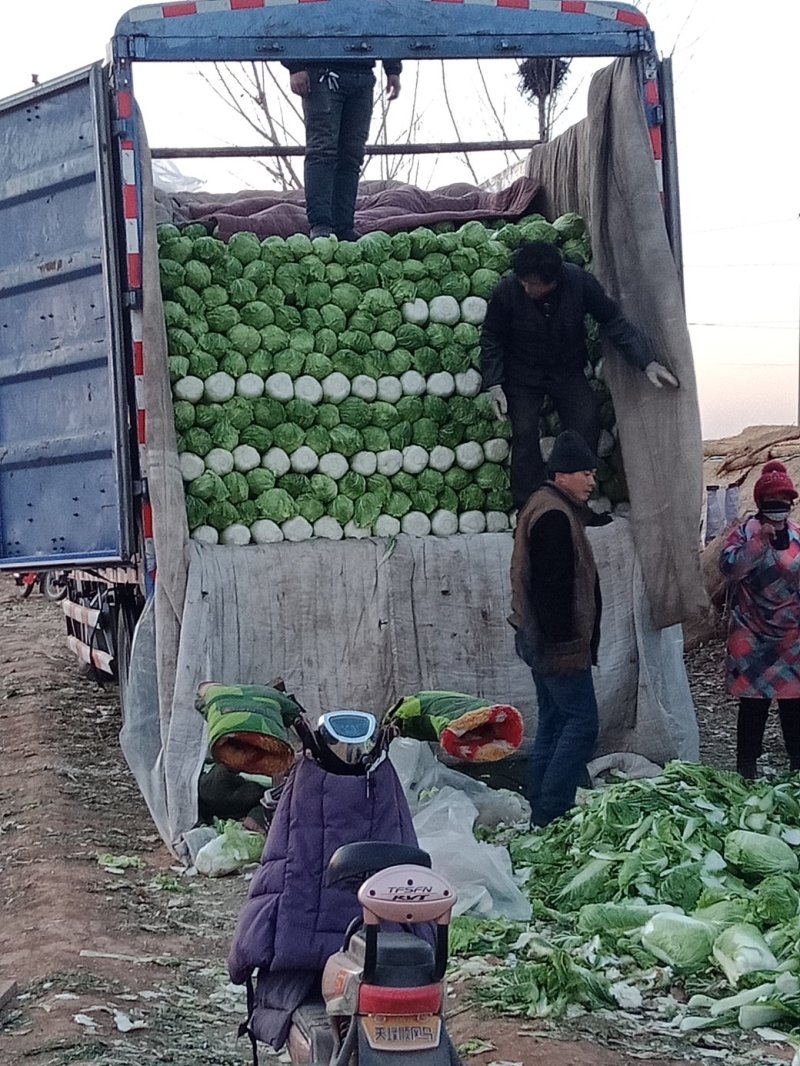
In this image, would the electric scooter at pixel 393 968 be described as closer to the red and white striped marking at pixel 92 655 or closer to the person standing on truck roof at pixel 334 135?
the person standing on truck roof at pixel 334 135

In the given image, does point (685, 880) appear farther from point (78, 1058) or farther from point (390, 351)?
point (390, 351)

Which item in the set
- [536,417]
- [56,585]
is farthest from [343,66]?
[56,585]

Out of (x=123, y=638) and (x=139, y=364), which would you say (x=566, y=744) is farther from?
(x=123, y=638)

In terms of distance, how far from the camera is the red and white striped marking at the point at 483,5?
7.22 metres

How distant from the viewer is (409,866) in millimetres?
3094

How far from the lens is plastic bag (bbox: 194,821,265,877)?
638 centimetres

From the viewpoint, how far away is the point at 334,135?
8.29m

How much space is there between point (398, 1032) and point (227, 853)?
3508mm

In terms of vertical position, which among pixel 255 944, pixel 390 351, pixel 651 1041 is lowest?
pixel 651 1041

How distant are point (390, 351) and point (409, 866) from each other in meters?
5.02

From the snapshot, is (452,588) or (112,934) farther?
(452,588)

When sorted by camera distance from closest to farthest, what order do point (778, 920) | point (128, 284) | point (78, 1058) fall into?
point (78, 1058), point (778, 920), point (128, 284)

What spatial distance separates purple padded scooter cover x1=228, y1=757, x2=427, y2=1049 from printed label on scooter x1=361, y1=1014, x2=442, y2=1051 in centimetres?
53

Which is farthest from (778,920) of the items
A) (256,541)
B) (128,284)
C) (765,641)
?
(128,284)
